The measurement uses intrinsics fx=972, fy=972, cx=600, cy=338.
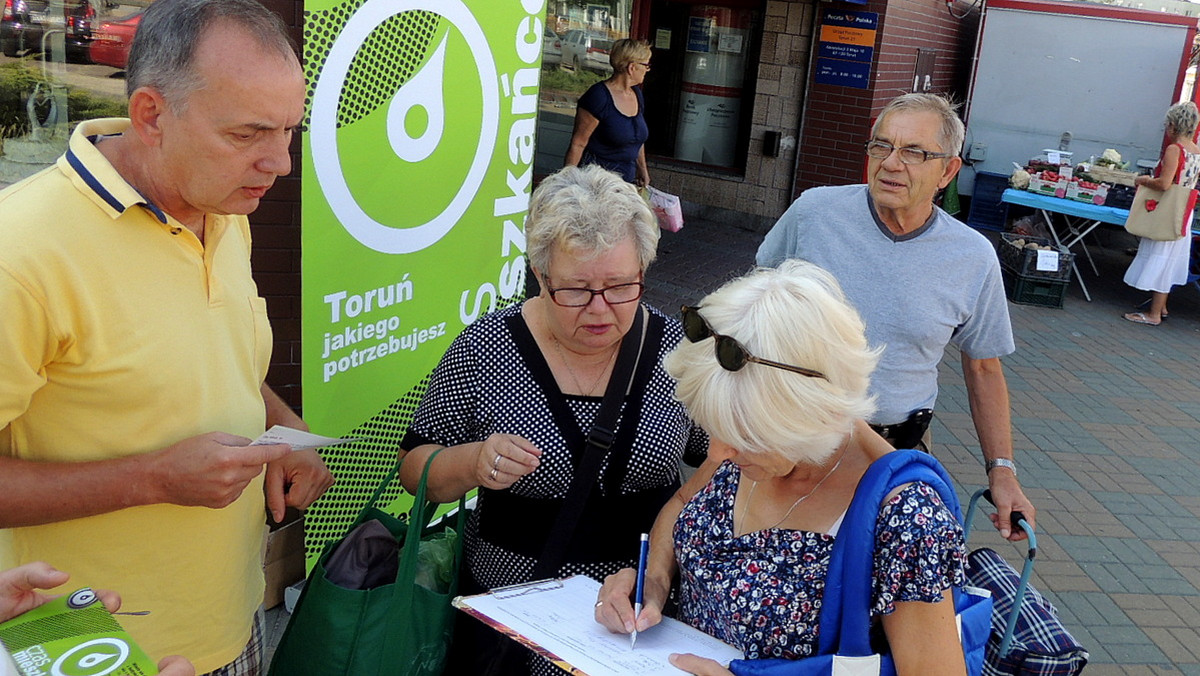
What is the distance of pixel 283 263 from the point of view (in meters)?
3.26

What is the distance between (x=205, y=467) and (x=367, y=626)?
1.79 feet

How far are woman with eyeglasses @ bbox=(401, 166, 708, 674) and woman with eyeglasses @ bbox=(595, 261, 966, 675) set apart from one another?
0.37 meters

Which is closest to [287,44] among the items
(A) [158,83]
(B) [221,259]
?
(A) [158,83]

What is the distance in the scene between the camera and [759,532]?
1864mm

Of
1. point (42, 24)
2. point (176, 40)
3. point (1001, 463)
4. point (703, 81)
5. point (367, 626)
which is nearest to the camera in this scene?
point (176, 40)

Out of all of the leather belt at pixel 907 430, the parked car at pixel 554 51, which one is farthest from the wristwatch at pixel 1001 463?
the parked car at pixel 554 51

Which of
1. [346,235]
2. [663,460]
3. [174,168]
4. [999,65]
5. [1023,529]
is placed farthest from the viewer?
[999,65]

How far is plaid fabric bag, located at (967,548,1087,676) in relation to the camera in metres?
2.28

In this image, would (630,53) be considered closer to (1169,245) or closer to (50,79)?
(50,79)

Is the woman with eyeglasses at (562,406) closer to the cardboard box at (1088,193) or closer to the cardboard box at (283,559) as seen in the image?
the cardboard box at (283,559)

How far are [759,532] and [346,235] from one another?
1711 millimetres

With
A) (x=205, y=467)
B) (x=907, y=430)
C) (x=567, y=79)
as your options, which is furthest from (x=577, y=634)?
(x=567, y=79)

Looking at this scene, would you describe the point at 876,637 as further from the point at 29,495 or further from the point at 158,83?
the point at 158,83

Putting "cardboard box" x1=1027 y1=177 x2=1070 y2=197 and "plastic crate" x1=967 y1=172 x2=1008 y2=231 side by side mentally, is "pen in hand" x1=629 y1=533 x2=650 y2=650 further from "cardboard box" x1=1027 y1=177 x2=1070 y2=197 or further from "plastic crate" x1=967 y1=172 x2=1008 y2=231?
"plastic crate" x1=967 y1=172 x2=1008 y2=231
